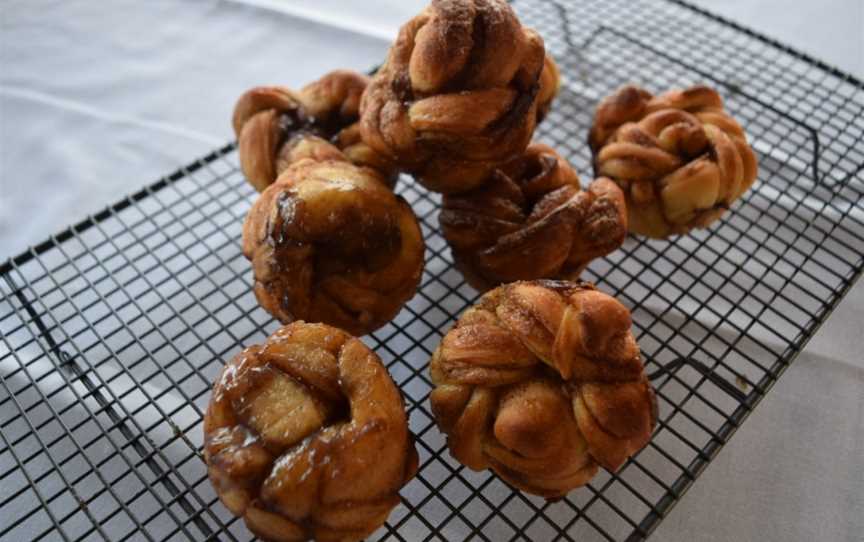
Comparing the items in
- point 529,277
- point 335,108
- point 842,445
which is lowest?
point 842,445

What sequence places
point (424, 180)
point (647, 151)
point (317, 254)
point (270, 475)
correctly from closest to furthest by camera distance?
1. point (270, 475)
2. point (317, 254)
3. point (424, 180)
4. point (647, 151)

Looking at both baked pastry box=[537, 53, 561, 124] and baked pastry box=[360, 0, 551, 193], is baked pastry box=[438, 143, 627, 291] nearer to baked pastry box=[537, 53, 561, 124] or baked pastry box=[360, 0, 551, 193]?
baked pastry box=[360, 0, 551, 193]

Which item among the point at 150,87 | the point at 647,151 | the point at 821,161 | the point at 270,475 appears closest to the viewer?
the point at 270,475

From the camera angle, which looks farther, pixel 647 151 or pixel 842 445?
pixel 647 151

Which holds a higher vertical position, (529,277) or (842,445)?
(529,277)

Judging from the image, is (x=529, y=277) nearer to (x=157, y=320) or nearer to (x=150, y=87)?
(x=157, y=320)

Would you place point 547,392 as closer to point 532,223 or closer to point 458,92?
point 532,223

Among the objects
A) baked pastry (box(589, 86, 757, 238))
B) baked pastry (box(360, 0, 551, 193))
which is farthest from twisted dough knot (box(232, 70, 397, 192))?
baked pastry (box(589, 86, 757, 238))

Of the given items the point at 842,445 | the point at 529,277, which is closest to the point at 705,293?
the point at 842,445
